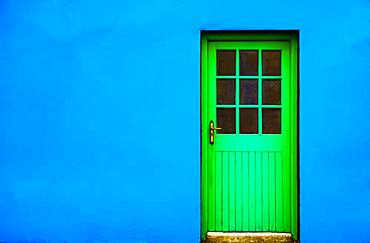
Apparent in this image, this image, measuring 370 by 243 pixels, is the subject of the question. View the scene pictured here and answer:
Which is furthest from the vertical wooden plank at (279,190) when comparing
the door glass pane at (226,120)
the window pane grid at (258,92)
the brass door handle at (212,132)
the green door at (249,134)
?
the brass door handle at (212,132)

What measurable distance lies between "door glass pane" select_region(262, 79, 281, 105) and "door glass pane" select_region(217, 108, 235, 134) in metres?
0.36

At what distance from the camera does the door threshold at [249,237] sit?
5.70 m

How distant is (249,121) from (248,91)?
0.31 meters

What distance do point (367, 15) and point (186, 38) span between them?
1.81 metres

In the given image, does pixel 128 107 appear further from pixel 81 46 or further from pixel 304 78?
pixel 304 78

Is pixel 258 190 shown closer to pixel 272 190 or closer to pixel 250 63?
pixel 272 190

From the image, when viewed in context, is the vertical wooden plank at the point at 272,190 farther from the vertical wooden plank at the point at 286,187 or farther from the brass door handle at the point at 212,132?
the brass door handle at the point at 212,132

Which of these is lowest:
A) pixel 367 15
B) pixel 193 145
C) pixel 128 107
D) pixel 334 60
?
pixel 193 145

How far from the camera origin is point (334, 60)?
5.57 metres

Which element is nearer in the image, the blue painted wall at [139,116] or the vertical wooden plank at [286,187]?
the blue painted wall at [139,116]

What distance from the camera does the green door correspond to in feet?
19.0

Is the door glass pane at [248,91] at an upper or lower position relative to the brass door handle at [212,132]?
upper

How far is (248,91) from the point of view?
5801 millimetres

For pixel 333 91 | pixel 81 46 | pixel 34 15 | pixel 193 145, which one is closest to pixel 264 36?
pixel 333 91
